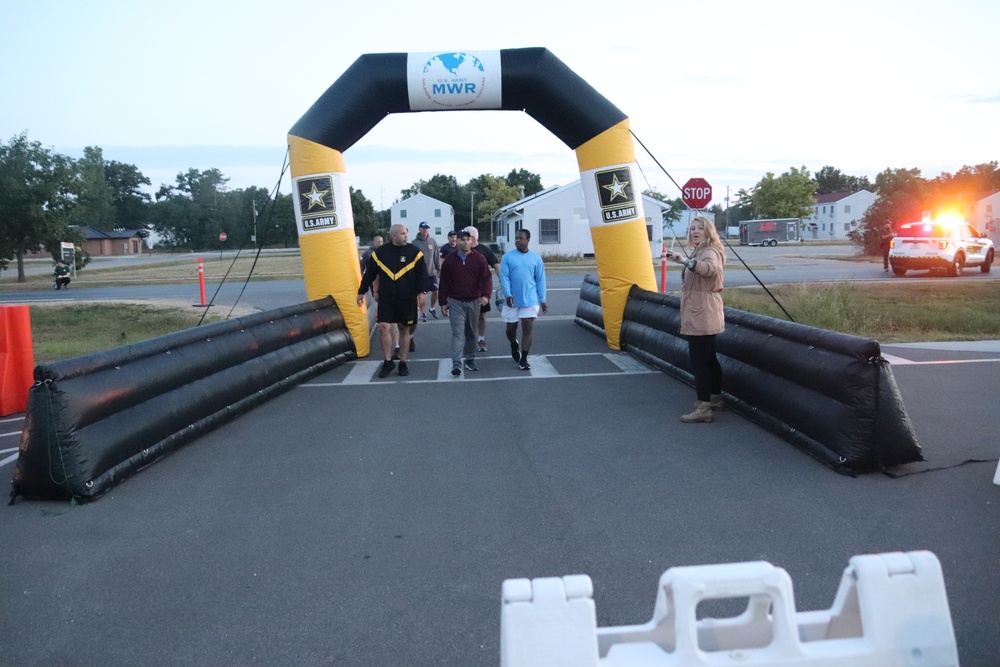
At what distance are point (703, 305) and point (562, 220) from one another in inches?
1636

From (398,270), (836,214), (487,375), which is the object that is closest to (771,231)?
(836,214)

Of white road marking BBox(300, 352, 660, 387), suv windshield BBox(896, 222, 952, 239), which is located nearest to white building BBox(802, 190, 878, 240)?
suv windshield BBox(896, 222, 952, 239)

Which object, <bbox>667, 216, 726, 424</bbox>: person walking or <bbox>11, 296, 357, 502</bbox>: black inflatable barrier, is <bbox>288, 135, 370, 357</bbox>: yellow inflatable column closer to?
<bbox>11, 296, 357, 502</bbox>: black inflatable barrier

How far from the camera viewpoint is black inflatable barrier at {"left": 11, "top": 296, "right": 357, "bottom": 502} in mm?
5406

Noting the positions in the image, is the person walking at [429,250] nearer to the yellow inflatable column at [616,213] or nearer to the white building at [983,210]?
the yellow inflatable column at [616,213]

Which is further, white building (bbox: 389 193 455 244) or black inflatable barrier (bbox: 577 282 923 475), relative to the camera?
white building (bbox: 389 193 455 244)

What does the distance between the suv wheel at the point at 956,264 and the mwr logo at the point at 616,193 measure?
61.6ft

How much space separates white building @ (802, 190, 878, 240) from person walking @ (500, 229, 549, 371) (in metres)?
94.3

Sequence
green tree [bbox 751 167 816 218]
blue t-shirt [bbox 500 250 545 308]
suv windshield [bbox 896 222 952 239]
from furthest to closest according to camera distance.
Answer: green tree [bbox 751 167 816 218]
suv windshield [bbox 896 222 952 239]
blue t-shirt [bbox 500 250 545 308]

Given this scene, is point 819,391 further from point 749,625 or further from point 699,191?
point 699,191

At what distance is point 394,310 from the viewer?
9.95m

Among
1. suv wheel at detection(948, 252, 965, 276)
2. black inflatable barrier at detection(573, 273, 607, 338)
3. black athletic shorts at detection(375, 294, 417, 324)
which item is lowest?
suv wheel at detection(948, 252, 965, 276)

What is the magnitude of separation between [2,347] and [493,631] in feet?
25.1

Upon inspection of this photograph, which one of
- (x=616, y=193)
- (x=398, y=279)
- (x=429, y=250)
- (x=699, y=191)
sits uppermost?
(x=699, y=191)
